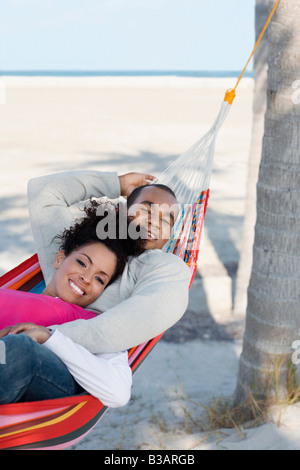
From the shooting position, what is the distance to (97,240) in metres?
1.76

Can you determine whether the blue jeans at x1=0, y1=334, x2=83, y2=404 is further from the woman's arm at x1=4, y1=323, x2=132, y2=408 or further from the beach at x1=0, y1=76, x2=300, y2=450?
the beach at x1=0, y1=76, x2=300, y2=450

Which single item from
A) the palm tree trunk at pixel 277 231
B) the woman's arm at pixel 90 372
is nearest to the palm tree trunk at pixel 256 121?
the palm tree trunk at pixel 277 231

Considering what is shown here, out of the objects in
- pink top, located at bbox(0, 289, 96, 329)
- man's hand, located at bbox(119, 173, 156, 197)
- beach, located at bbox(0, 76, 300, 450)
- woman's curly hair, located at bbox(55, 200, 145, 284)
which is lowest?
beach, located at bbox(0, 76, 300, 450)

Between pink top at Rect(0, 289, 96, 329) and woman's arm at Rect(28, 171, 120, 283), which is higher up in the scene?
woman's arm at Rect(28, 171, 120, 283)

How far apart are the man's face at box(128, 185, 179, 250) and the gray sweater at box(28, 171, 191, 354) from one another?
133 mm

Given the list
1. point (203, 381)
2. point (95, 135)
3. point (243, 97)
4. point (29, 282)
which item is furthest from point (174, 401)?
point (243, 97)

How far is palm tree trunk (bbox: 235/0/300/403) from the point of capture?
77.3 inches

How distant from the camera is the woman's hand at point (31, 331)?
1354mm

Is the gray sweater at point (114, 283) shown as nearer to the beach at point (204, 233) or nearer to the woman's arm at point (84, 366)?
the woman's arm at point (84, 366)

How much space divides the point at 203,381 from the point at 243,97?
1365 centimetres

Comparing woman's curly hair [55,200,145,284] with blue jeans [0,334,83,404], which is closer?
blue jeans [0,334,83,404]

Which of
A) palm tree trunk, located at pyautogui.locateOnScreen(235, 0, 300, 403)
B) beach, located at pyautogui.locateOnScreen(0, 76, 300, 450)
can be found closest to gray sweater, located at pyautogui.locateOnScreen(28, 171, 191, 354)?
palm tree trunk, located at pyautogui.locateOnScreen(235, 0, 300, 403)

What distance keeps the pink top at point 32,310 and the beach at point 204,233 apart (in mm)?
922

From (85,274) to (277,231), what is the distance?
0.78m
